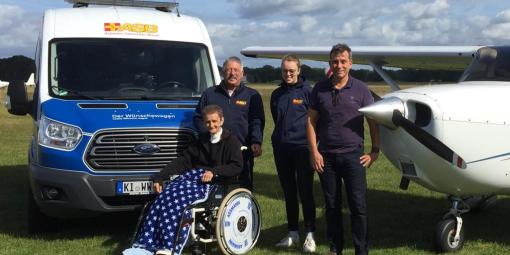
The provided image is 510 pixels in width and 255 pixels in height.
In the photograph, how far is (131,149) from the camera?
532 cm

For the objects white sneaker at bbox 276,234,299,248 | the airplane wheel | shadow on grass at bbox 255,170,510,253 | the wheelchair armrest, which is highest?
the wheelchair armrest

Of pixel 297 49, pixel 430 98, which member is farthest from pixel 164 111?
pixel 297 49

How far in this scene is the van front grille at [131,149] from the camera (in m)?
5.24

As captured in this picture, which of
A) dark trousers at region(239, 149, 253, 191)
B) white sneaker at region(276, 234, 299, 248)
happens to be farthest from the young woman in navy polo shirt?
dark trousers at region(239, 149, 253, 191)

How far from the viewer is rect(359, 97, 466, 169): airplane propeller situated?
459cm

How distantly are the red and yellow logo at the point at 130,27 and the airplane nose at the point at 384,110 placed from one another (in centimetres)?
277

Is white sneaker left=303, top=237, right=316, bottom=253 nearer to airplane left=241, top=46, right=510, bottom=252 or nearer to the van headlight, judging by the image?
airplane left=241, top=46, right=510, bottom=252

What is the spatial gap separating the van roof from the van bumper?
1.56 meters

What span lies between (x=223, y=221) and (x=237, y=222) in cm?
21

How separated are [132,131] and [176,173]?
23.3 inches

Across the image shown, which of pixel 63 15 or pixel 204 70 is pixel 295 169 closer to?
pixel 204 70

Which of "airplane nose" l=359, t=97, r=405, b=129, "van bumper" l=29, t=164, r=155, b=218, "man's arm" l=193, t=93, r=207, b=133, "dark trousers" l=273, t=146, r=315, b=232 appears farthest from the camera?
"man's arm" l=193, t=93, r=207, b=133

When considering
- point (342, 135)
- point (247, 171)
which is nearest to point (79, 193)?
point (247, 171)

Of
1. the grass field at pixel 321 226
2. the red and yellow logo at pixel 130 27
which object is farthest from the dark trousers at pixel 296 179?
the red and yellow logo at pixel 130 27
